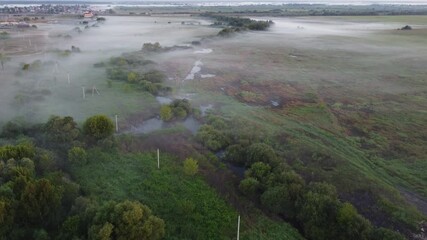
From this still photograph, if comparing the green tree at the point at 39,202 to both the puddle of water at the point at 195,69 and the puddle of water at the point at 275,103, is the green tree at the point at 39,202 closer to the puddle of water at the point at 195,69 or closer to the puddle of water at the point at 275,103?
the puddle of water at the point at 275,103

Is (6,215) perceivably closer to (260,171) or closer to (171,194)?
(171,194)

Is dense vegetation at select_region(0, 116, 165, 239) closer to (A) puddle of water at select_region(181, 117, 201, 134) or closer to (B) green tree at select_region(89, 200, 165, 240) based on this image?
Result: (B) green tree at select_region(89, 200, 165, 240)

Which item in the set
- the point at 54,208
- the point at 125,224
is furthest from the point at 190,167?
the point at 54,208

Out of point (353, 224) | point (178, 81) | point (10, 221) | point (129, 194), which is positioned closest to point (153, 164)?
point (129, 194)

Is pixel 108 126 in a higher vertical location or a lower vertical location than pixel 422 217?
higher

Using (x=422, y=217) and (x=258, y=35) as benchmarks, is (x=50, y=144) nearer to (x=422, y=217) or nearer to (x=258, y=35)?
(x=422, y=217)

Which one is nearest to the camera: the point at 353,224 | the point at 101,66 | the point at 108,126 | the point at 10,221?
the point at 10,221
